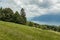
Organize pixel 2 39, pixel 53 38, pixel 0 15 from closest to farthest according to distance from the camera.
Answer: pixel 2 39 < pixel 53 38 < pixel 0 15

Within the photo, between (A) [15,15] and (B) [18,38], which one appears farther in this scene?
(A) [15,15]

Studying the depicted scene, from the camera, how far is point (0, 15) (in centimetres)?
12900

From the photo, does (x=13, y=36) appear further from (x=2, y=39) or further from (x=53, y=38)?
(x=53, y=38)

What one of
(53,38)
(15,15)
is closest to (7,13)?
(15,15)

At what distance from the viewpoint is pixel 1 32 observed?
149 feet

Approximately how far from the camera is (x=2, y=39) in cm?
3972

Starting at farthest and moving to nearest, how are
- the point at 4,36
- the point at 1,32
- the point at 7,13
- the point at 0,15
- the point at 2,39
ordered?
the point at 7,13 < the point at 0,15 < the point at 1,32 < the point at 4,36 < the point at 2,39

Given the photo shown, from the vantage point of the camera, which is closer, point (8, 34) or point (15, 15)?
point (8, 34)

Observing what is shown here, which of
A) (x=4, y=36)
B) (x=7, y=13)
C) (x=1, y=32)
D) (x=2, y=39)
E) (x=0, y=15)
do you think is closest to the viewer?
(x=2, y=39)

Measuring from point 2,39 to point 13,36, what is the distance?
4032 millimetres

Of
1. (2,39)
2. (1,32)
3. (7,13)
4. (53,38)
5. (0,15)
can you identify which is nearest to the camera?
(2,39)

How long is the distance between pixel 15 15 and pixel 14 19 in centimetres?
671

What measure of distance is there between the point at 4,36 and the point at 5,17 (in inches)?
3532

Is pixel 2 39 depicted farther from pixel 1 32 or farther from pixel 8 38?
pixel 1 32
